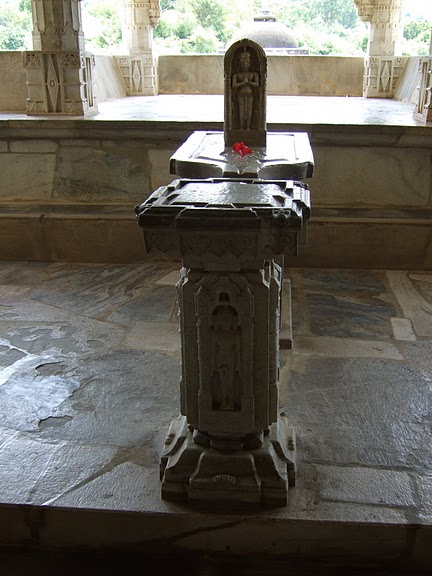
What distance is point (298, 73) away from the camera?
284 inches

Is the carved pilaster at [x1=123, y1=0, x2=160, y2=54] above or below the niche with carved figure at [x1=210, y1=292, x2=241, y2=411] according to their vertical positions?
above

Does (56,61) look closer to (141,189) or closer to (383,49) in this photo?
(141,189)

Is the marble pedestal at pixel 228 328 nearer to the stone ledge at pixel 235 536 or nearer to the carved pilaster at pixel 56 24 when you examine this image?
the stone ledge at pixel 235 536

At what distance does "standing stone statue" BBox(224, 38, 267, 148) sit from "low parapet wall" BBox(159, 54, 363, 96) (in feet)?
14.1

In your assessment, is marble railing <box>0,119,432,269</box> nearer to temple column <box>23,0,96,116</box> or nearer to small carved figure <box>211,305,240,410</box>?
temple column <box>23,0,96,116</box>

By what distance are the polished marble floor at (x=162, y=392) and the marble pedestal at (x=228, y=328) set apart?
0.11m

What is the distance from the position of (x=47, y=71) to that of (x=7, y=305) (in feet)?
5.94

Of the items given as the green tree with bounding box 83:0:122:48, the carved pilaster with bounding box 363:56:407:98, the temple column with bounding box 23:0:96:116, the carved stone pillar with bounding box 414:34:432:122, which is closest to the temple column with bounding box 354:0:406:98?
the carved pilaster with bounding box 363:56:407:98

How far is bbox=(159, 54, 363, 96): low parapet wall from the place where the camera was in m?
7.17

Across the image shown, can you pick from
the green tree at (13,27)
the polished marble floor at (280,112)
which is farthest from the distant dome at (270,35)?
the green tree at (13,27)

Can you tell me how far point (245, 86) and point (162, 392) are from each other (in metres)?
1.60

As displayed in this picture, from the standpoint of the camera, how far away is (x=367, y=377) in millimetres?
2631

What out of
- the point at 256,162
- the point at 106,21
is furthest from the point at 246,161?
the point at 106,21

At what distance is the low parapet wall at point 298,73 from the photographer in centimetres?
717
